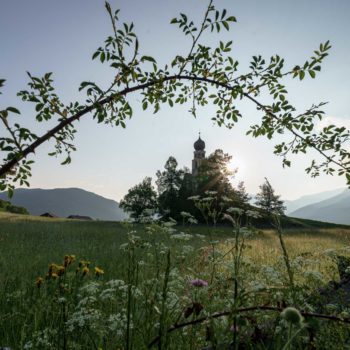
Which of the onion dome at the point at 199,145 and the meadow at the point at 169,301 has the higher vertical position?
the onion dome at the point at 199,145

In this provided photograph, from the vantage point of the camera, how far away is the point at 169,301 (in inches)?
120

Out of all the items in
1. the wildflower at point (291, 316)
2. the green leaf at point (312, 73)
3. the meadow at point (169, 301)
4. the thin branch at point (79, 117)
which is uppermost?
the green leaf at point (312, 73)

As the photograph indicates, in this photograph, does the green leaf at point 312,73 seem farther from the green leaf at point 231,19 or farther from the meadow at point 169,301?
the meadow at point 169,301

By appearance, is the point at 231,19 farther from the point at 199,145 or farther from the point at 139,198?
the point at 199,145

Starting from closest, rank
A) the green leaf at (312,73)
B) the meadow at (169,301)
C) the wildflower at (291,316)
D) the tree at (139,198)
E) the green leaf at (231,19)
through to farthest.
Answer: the wildflower at (291,316)
the meadow at (169,301)
the green leaf at (231,19)
the green leaf at (312,73)
the tree at (139,198)

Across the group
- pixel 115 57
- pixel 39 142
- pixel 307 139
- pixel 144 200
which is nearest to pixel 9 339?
pixel 39 142

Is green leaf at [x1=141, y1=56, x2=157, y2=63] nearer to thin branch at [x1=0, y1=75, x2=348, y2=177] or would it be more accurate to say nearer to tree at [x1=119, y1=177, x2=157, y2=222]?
thin branch at [x1=0, y1=75, x2=348, y2=177]

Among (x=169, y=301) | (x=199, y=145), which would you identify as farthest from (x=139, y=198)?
(x=169, y=301)

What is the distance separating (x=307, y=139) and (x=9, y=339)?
396cm

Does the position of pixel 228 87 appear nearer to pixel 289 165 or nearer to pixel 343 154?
pixel 289 165

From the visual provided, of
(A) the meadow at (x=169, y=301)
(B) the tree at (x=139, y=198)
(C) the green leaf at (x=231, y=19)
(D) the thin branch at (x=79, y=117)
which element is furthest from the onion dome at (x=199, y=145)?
(C) the green leaf at (x=231, y=19)

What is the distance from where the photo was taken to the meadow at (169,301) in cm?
167

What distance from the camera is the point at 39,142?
5.95 feet

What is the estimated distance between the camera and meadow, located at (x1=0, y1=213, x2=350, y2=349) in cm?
167
